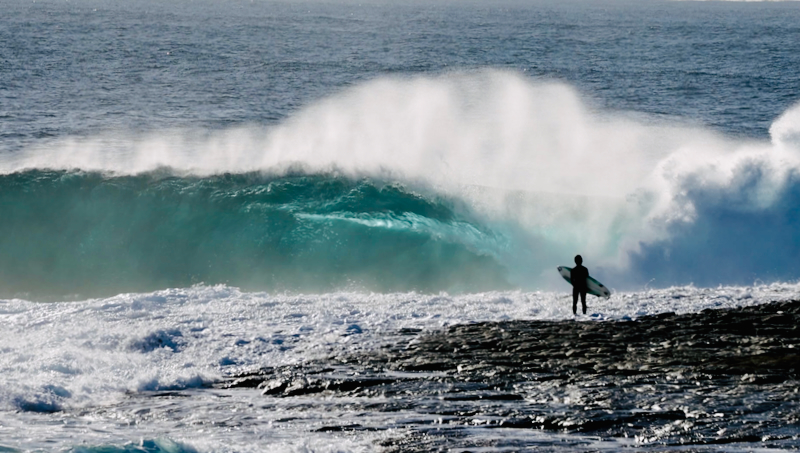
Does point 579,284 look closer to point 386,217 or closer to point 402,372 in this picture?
point 402,372

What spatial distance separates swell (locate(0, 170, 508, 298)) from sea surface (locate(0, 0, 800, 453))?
69 millimetres

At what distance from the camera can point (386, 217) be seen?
72.2ft

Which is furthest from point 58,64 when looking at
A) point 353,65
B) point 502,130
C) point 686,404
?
point 686,404

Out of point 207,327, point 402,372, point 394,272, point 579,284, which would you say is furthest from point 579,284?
point 394,272

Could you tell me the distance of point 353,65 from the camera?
58.2m

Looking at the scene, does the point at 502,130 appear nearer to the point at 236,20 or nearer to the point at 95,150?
the point at 95,150

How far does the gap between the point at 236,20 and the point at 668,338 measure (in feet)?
292

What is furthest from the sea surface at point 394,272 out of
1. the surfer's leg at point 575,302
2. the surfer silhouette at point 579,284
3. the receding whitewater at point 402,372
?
the surfer silhouette at point 579,284

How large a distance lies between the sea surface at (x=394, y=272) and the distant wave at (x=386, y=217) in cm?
7

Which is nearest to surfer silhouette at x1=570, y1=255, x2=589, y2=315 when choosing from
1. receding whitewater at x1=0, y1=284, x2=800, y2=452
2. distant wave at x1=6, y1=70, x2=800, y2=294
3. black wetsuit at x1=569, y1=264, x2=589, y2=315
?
black wetsuit at x1=569, y1=264, x2=589, y2=315

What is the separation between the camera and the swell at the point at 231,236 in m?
20.1

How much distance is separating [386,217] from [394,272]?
7.17 ft

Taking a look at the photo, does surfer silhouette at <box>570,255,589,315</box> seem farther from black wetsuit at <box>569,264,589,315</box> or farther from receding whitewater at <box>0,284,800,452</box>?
receding whitewater at <box>0,284,800,452</box>

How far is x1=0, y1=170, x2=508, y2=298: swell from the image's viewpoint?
20125 mm
